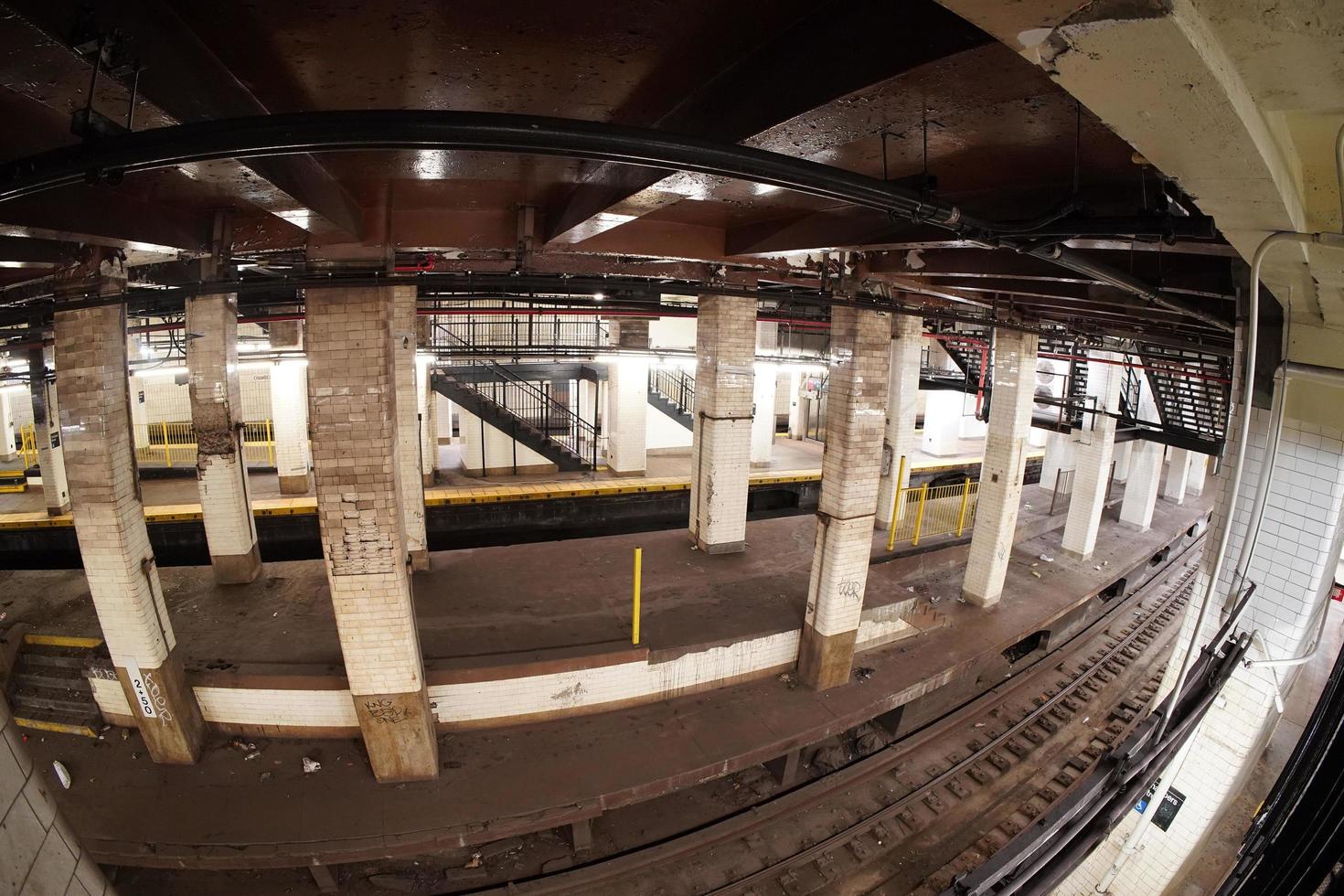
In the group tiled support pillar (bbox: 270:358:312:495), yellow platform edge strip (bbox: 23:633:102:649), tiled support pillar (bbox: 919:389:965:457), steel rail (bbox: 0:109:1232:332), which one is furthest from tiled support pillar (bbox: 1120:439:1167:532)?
yellow platform edge strip (bbox: 23:633:102:649)

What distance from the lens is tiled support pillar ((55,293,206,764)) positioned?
4781 millimetres

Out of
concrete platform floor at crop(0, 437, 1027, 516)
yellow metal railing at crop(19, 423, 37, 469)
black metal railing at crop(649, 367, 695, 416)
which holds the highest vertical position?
black metal railing at crop(649, 367, 695, 416)

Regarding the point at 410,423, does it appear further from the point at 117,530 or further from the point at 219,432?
the point at 117,530

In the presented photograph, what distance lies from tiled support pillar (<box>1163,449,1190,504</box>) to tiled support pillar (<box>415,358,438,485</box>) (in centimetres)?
2014

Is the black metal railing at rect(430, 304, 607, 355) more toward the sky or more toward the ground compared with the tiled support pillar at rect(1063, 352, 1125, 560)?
more toward the sky

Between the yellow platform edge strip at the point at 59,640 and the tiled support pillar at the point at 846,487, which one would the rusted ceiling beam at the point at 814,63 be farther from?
the yellow platform edge strip at the point at 59,640

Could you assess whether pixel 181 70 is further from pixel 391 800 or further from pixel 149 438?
pixel 149 438

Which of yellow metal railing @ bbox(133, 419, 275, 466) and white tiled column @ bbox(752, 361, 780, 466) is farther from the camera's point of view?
white tiled column @ bbox(752, 361, 780, 466)

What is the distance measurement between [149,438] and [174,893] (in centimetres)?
1454

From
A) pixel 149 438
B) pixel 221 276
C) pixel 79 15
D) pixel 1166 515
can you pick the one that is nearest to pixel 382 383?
pixel 221 276

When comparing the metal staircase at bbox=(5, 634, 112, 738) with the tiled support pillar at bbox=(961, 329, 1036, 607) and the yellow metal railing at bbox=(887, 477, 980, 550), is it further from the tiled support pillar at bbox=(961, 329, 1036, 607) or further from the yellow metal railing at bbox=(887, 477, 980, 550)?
the tiled support pillar at bbox=(961, 329, 1036, 607)

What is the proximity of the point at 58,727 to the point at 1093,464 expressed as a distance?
15.9 metres

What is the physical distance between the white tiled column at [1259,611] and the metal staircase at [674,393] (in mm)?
11870

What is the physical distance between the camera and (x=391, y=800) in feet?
16.5
